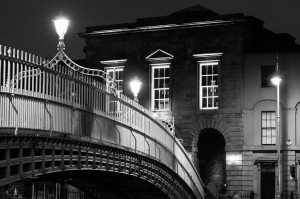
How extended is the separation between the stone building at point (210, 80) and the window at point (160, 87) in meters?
0.07

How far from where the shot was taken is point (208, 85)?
67.9 m

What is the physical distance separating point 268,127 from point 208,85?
17.6 feet

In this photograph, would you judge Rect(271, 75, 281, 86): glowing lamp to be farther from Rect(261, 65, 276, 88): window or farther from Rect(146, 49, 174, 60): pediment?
Rect(146, 49, 174, 60): pediment

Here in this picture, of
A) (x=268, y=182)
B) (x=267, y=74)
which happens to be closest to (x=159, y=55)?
(x=267, y=74)

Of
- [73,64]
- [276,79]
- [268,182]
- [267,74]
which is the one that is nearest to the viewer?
[73,64]

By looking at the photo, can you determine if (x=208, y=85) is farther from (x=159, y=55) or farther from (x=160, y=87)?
(x=159, y=55)

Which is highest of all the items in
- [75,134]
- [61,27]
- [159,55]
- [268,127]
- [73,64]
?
[159,55]

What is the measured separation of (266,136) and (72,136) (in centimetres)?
3641

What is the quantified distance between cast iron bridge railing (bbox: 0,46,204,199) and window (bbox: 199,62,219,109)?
23.4 metres

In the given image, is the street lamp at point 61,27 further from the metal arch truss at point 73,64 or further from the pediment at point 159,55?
the pediment at point 159,55

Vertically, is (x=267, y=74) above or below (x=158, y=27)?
below

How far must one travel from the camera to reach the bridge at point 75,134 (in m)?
26.6

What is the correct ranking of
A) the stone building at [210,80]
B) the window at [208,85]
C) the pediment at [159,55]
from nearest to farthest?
Result: the stone building at [210,80], the window at [208,85], the pediment at [159,55]

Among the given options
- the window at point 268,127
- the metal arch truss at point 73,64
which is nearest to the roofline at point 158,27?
the window at point 268,127
